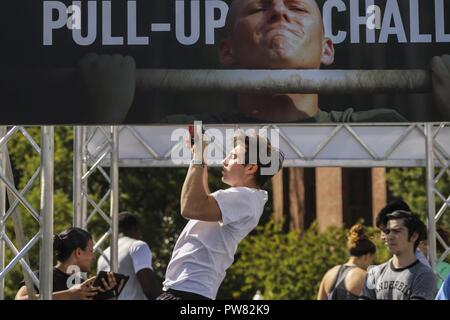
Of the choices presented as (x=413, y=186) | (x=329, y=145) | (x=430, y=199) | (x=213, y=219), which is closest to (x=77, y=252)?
(x=213, y=219)

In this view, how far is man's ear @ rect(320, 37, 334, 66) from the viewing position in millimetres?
6262

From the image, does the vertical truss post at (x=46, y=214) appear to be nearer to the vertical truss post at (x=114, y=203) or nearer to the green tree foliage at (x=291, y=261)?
the vertical truss post at (x=114, y=203)

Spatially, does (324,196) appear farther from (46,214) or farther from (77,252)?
(46,214)

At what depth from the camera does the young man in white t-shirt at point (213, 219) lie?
5.88 metres

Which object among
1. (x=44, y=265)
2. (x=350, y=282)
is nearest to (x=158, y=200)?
(x=350, y=282)

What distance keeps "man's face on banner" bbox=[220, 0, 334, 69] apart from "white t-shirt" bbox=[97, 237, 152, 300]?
330 centimetres

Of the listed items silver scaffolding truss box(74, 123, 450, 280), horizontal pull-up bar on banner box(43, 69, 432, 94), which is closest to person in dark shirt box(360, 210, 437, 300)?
horizontal pull-up bar on banner box(43, 69, 432, 94)

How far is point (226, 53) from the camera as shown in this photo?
6.26 m

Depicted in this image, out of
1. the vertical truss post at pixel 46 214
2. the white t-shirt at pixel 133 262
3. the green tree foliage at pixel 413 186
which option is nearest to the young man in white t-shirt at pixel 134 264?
the white t-shirt at pixel 133 262

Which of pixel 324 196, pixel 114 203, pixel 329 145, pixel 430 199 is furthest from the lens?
pixel 324 196

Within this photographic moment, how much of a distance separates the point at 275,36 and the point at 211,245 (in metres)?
1.19

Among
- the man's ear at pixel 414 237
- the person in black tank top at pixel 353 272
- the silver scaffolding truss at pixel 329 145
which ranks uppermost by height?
the silver scaffolding truss at pixel 329 145

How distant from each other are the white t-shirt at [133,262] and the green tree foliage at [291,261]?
52.8 ft

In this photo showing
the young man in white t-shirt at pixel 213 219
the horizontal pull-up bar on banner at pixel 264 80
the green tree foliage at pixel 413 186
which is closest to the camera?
the young man in white t-shirt at pixel 213 219
